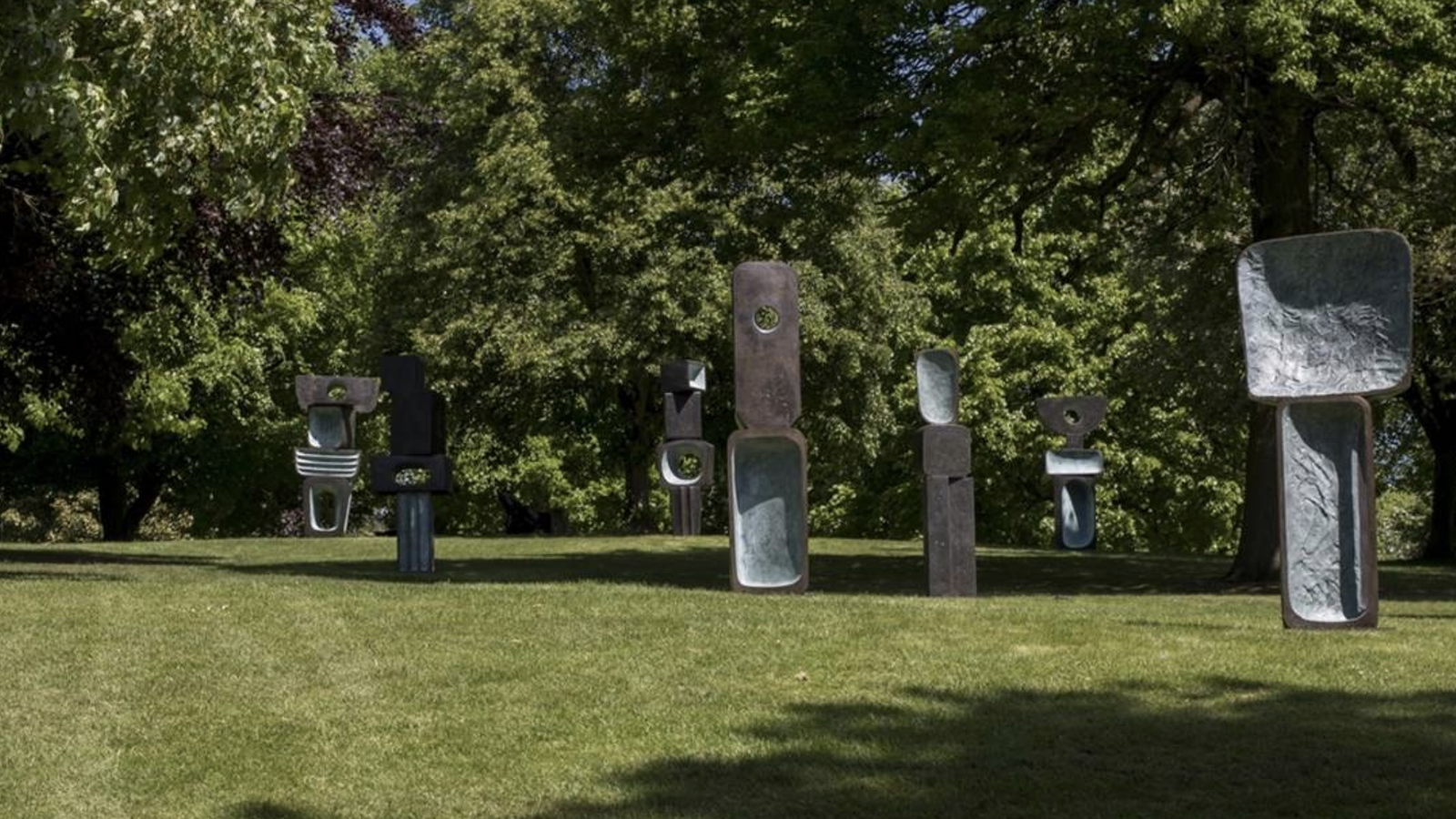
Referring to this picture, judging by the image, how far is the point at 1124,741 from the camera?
9.19 m

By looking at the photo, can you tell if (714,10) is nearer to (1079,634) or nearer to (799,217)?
(799,217)

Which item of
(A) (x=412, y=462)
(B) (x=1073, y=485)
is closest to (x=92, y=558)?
(A) (x=412, y=462)

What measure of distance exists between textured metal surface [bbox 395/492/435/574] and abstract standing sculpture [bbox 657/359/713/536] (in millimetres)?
13500

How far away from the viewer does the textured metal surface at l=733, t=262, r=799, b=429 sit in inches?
678

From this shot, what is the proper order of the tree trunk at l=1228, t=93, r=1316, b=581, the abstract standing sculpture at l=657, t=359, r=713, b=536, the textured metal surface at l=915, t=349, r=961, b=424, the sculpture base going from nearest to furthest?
the textured metal surface at l=915, t=349, r=961, b=424
the tree trunk at l=1228, t=93, r=1316, b=581
the abstract standing sculpture at l=657, t=359, r=713, b=536
the sculpture base

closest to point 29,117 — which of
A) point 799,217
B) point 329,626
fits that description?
point 329,626

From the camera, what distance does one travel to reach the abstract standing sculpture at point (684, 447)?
3506 centimetres

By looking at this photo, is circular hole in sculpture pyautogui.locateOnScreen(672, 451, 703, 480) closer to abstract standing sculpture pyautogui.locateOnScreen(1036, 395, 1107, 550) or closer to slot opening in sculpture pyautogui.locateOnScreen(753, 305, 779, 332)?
abstract standing sculpture pyautogui.locateOnScreen(1036, 395, 1107, 550)

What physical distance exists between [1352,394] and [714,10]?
44.5 feet

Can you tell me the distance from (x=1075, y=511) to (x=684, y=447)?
24.6 ft

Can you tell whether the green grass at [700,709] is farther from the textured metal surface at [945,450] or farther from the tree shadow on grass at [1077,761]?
the textured metal surface at [945,450]

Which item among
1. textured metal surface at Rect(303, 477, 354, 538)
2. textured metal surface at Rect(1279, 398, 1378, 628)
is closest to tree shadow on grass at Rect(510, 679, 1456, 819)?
textured metal surface at Rect(1279, 398, 1378, 628)

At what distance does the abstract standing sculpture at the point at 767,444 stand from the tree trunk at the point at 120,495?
105 feet

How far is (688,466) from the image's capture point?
36.8m
